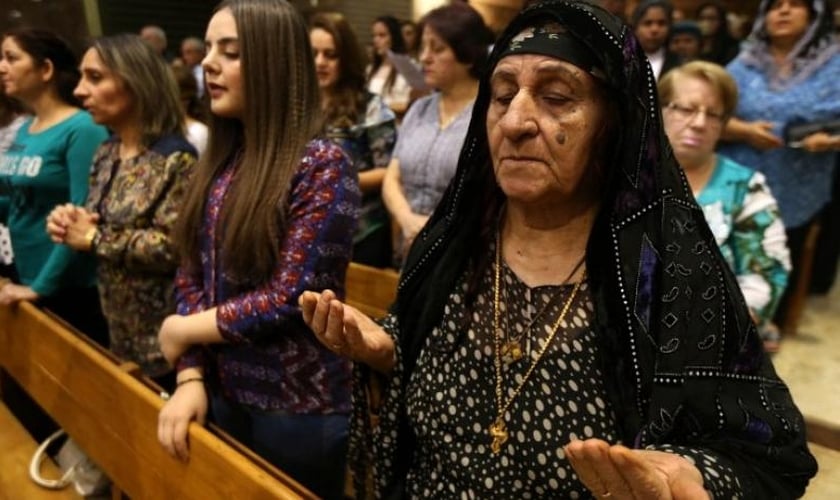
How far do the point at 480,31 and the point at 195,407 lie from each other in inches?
60.8

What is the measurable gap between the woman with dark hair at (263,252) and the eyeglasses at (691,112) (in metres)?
0.95

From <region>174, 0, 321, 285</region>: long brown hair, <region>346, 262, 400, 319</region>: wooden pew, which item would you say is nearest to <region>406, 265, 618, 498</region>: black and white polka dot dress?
<region>174, 0, 321, 285</region>: long brown hair

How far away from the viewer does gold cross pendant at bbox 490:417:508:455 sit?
0.84 meters

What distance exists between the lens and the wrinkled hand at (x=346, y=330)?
0.87 metres

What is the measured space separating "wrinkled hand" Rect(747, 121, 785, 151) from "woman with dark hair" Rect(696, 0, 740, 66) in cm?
140

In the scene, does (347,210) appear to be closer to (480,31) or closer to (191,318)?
(191,318)

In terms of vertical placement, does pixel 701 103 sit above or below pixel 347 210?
above

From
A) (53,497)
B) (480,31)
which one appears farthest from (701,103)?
(53,497)

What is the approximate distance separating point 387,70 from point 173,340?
9.40 ft

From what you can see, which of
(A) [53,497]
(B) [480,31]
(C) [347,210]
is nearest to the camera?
(C) [347,210]

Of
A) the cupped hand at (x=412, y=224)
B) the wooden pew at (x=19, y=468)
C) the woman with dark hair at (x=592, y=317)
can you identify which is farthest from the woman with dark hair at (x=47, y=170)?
the woman with dark hair at (x=592, y=317)

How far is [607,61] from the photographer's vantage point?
30.3 inches

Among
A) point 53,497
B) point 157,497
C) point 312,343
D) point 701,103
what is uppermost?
point 701,103

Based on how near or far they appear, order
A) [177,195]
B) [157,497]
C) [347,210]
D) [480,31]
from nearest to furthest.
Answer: [347,210] → [157,497] → [177,195] → [480,31]
